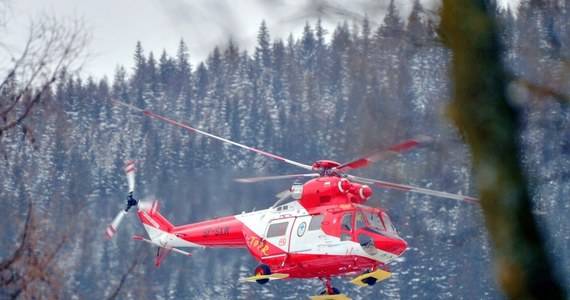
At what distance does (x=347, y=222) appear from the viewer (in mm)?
15078

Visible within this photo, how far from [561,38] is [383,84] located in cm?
79

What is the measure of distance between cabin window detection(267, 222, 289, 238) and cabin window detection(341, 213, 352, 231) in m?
1.01

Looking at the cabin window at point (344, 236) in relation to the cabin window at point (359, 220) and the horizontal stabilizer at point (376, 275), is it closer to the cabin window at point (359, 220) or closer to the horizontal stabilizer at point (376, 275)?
the cabin window at point (359, 220)

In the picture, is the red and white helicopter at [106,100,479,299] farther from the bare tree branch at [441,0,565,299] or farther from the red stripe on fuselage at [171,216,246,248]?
the bare tree branch at [441,0,565,299]

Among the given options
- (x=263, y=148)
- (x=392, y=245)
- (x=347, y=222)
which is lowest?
(x=392, y=245)

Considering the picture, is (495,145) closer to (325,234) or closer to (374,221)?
(325,234)

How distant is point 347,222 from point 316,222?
46 centimetres

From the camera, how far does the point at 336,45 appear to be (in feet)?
17.6

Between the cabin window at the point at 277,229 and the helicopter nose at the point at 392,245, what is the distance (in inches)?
58.0

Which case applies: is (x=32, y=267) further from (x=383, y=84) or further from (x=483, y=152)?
(x=483, y=152)

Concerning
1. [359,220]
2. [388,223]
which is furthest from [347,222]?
[388,223]

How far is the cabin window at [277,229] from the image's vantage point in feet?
51.9

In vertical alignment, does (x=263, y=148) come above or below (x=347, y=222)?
above

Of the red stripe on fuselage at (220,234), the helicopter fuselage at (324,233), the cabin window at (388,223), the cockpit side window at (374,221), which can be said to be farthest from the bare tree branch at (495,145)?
the red stripe on fuselage at (220,234)
